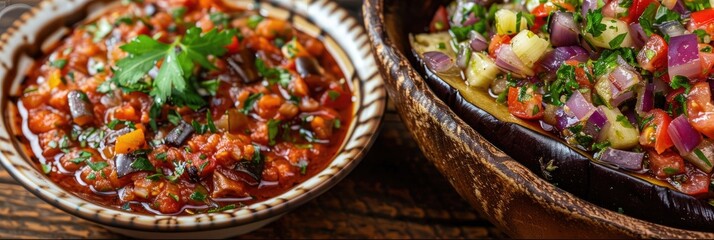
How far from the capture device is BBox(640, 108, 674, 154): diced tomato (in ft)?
7.73

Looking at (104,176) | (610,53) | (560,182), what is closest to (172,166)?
(104,176)

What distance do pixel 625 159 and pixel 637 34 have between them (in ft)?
1.46

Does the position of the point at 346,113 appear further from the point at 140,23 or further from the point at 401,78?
the point at 140,23

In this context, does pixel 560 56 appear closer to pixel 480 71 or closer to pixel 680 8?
pixel 480 71

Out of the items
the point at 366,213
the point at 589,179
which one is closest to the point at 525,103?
the point at 589,179

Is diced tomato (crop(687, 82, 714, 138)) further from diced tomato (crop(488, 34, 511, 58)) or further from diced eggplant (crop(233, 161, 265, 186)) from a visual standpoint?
diced eggplant (crop(233, 161, 265, 186))

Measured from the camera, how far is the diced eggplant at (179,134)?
2.93 m

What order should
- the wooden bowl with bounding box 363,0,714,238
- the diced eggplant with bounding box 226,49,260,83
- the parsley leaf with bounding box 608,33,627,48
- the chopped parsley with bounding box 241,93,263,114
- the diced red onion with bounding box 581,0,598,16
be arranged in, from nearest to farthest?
1. the wooden bowl with bounding box 363,0,714,238
2. the parsley leaf with bounding box 608,33,627,48
3. the diced red onion with bounding box 581,0,598,16
4. the chopped parsley with bounding box 241,93,263,114
5. the diced eggplant with bounding box 226,49,260,83

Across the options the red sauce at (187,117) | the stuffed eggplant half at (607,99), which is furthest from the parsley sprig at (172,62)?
the stuffed eggplant half at (607,99)

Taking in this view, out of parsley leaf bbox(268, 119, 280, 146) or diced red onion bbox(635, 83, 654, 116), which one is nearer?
diced red onion bbox(635, 83, 654, 116)

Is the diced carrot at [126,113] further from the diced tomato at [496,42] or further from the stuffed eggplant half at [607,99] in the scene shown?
the diced tomato at [496,42]

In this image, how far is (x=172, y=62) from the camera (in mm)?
3078

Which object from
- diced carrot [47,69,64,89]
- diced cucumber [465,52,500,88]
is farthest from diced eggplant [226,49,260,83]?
diced cucumber [465,52,500,88]

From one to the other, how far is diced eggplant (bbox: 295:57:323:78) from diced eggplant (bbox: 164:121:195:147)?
2.00 feet
